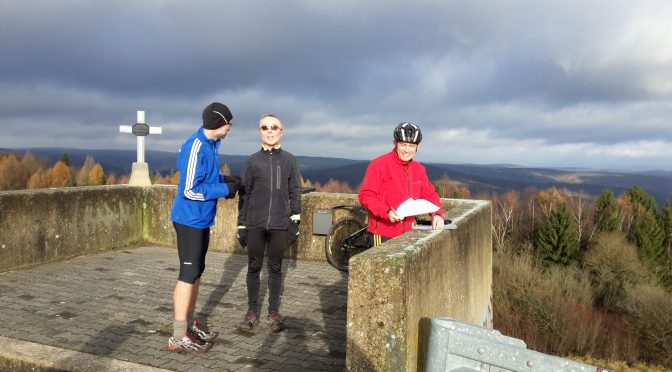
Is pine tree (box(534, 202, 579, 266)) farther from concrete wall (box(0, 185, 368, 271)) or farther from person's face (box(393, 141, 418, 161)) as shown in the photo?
person's face (box(393, 141, 418, 161))

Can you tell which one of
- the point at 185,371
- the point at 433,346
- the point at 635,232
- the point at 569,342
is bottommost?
the point at 569,342

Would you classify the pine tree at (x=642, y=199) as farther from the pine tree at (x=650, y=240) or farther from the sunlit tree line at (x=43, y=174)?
the sunlit tree line at (x=43, y=174)

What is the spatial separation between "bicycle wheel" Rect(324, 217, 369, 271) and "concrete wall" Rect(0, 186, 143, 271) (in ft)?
10.4

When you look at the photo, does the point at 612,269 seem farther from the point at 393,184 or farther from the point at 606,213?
the point at 393,184

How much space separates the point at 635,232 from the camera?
213 feet

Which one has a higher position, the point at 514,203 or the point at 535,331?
the point at 514,203

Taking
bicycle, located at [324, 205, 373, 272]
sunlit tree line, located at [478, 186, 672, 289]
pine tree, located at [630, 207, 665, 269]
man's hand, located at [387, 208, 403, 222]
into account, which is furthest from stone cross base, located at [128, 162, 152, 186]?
pine tree, located at [630, 207, 665, 269]

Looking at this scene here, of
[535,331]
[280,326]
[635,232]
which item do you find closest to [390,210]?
[280,326]

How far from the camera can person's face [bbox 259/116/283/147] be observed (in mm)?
5000

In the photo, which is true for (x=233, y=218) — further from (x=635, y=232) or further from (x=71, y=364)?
(x=635, y=232)

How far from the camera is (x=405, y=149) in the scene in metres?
4.83

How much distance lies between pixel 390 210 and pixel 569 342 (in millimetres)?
41548

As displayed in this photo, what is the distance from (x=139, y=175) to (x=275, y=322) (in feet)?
17.7

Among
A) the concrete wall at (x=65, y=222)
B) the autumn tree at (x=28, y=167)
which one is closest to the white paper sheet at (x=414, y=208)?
the concrete wall at (x=65, y=222)
